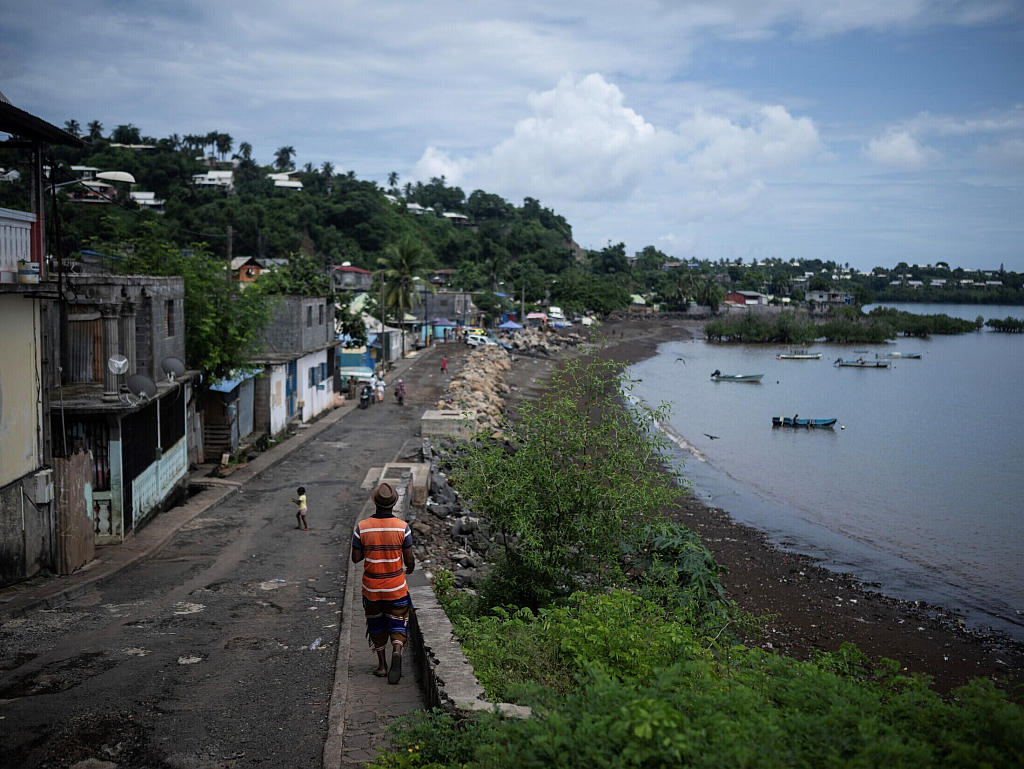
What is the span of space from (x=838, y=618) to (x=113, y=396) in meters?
14.9

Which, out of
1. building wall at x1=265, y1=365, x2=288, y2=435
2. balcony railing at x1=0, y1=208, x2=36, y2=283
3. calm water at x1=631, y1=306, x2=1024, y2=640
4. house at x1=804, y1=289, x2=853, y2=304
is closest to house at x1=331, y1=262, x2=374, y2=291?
calm water at x1=631, y1=306, x2=1024, y2=640

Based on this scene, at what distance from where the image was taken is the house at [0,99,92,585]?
437 inches

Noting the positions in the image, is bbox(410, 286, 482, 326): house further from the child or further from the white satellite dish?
the child

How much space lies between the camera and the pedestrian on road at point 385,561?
6848 millimetres

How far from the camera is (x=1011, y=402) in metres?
57.7

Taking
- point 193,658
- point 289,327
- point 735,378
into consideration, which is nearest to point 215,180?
point 735,378

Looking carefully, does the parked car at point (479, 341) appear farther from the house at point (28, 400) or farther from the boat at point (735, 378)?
the house at point (28, 400)

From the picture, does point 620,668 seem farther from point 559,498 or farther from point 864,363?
point 864,363

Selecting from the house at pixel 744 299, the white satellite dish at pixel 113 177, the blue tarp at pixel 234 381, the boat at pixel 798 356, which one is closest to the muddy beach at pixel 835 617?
the blue tarp at pixel 234 381

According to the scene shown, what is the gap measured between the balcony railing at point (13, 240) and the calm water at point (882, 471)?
19.2 metres

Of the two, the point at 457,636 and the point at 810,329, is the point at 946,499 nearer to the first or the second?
the point at 457,636

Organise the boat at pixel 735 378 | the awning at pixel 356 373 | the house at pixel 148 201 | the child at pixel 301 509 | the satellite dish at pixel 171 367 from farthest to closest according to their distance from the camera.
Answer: the house at pixel 148 201
the boat at pixel 735 378
the awning at pixel 356 373
the satellite dish at pixel 171 367
the child at pixel 301 509

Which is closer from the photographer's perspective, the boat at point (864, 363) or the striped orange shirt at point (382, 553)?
the striped orange shirt at point (382, 553)

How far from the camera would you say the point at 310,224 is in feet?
322
